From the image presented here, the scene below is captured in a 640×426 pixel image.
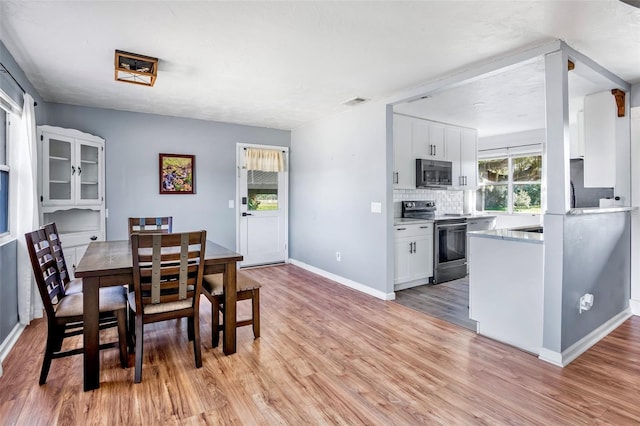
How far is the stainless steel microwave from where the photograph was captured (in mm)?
4895

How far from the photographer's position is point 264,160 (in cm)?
568

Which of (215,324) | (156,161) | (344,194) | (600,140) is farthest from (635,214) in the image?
(156,161)

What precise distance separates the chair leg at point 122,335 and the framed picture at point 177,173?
2.91m

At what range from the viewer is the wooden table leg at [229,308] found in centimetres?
261

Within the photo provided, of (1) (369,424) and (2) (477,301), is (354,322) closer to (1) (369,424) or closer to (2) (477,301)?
(2) (477,301)

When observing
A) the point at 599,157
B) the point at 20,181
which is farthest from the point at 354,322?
the point at 20,181

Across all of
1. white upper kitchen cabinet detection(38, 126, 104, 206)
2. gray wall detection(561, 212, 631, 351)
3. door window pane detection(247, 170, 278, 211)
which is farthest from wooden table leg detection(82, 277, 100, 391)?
door window pane detection(247, 170, 278, 211)

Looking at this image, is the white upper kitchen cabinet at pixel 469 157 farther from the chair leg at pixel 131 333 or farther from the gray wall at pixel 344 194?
the chair leg at pixel 131 333

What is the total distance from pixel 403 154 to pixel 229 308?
325 cm

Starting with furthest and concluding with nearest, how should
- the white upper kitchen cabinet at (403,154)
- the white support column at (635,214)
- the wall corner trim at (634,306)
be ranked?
the white upper kitchen cabinet at (403,154)
the wall corner trim at (634,306)
the white support column at (635,214)

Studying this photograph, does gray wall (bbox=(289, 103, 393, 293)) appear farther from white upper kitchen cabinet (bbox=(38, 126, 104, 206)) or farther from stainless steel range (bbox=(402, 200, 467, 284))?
white upper kitchen cabinet (bbox=(38, 126, 104, 206))

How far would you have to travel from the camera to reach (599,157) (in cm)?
356

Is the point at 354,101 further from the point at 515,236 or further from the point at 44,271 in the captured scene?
the point at 44,271

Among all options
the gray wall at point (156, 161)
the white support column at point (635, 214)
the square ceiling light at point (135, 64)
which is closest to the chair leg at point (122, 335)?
→ the square ceiling light at point (135, 64)
